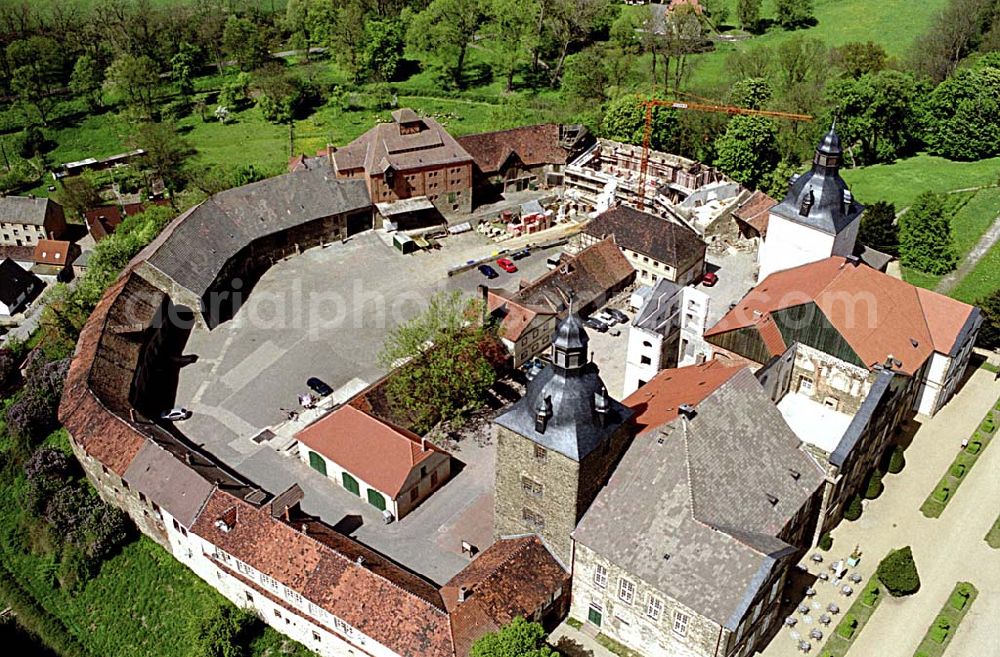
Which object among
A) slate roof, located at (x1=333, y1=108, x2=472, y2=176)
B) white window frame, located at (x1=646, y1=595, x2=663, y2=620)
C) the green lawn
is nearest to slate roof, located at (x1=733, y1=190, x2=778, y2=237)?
slate roof, located at (x1=333, y1=108, x2=472, y2=176)

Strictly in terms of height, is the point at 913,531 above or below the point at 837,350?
below

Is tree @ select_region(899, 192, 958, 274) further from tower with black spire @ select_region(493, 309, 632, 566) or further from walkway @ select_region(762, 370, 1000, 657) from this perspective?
tower with black spire @ select_region(493, 309, 632, 566)

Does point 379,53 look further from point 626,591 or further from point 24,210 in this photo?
point 626,591

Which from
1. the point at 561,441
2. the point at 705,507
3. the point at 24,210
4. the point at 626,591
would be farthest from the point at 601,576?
the point at 24,210

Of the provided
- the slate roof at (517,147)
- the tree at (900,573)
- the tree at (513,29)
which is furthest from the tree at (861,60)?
the tree at (900,573)

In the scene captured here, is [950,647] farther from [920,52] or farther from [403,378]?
[920,52]

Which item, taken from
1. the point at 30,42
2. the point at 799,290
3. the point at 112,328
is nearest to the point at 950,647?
the point at 799,290

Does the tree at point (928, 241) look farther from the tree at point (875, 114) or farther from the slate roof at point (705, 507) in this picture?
the slate roof at point (705, 507)
